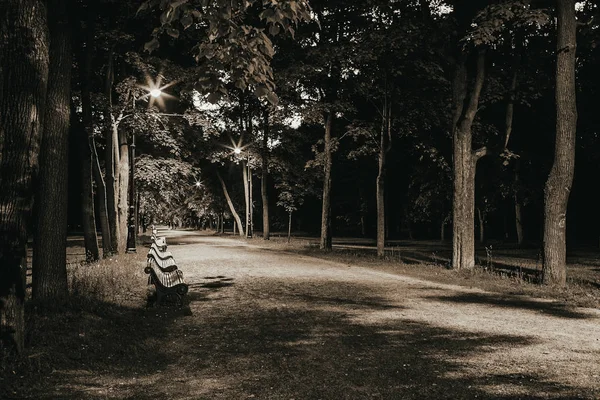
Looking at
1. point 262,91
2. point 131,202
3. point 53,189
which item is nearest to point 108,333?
point 53,189

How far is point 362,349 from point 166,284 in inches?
189

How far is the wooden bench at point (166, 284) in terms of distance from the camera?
953 cm

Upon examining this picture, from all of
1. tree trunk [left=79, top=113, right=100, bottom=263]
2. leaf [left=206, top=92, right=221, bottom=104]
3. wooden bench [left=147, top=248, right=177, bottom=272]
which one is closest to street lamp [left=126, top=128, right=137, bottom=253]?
tree trunk [left=79, top=113, right=100, bottom=263]

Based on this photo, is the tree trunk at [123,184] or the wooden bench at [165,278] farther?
the tree trunk at [123,184]

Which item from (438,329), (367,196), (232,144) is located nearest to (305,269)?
(438,329)

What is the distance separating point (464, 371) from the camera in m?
5.55

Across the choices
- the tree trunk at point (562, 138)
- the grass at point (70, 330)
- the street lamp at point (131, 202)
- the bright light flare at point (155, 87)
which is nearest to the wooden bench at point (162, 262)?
the grass at point (70, 330)

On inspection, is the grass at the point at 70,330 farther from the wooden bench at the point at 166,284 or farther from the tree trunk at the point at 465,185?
the tree trunk at the point at 465,185

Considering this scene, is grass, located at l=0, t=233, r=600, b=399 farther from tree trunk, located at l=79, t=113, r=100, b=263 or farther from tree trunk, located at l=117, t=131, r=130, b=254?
tree trunk, located at l=117, t=131, r=130, b=254

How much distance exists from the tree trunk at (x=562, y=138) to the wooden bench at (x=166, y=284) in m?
9.20

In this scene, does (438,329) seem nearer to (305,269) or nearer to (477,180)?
(305,269)

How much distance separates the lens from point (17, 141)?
18.8ft

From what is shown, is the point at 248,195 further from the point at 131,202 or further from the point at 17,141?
the point at 17,141

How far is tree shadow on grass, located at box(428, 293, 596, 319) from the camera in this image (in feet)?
30.6
